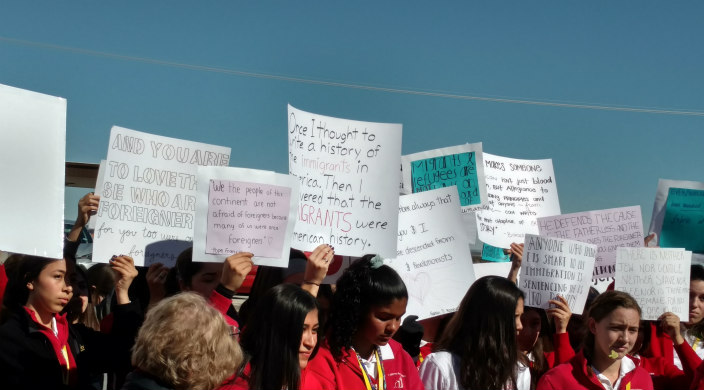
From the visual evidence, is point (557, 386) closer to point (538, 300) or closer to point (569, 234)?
point (538, 300)

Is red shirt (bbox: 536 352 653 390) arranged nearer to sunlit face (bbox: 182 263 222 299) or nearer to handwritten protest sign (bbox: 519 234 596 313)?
handwritten protest sign (bbox: 519 234 596 313)

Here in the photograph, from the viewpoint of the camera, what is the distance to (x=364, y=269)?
4.34m

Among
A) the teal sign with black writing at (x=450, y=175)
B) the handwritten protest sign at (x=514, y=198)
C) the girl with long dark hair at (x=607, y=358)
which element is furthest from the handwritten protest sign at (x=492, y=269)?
the girl with long dark hair at (x=607, y=358)

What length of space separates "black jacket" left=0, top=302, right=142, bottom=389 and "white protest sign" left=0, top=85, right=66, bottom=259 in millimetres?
421

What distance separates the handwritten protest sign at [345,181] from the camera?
197 inches

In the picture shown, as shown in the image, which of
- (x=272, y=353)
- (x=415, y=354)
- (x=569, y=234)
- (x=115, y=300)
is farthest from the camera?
(x=569, y=234)

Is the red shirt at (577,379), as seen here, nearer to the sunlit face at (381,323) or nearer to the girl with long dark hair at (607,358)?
the girl with long dark hair at (607,358)

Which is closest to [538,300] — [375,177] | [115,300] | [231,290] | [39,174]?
[375,177]

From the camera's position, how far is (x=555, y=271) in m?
5.37

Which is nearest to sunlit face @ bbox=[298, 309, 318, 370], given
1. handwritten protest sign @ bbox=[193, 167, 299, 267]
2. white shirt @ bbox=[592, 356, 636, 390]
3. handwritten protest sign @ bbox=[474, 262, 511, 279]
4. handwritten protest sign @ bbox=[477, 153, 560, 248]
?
handwritten protest sign @ bbox=[193, 167, 299, 267]

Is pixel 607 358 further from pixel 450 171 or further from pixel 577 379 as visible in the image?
pixel 450 171

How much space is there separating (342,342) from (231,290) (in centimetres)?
67

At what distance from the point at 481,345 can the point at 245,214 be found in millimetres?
1462

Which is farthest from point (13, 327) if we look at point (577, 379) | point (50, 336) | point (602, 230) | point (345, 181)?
point (602, 230)
